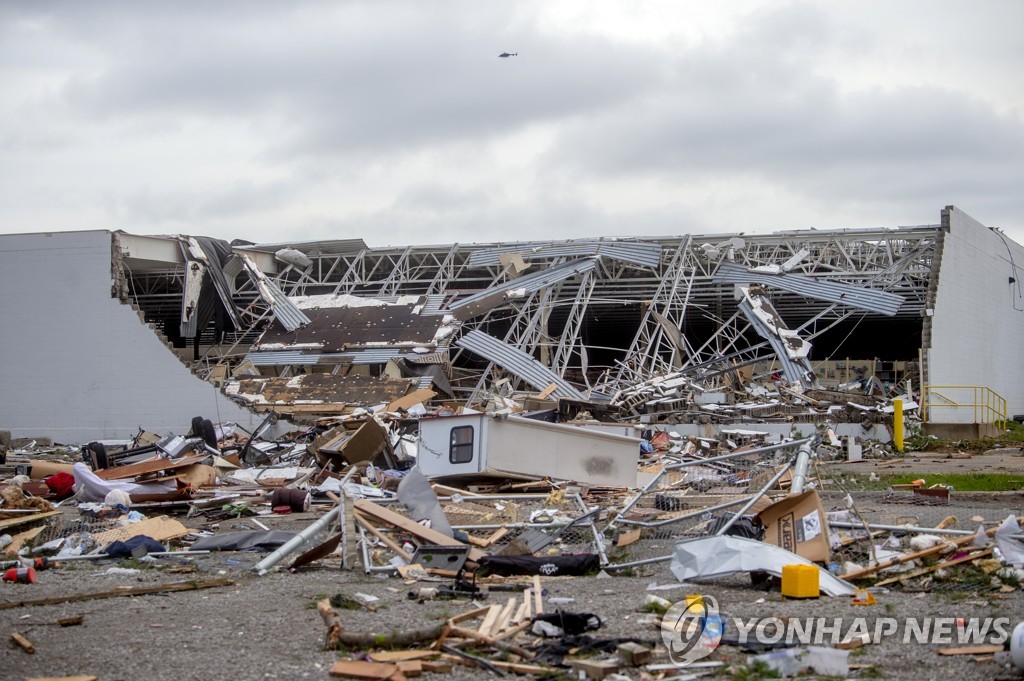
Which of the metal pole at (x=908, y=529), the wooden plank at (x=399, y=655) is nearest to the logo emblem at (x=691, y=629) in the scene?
the wooden plank at (x=399, y=655)

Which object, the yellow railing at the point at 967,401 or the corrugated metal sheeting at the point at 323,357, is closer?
the yellow railing at the point at 967,401

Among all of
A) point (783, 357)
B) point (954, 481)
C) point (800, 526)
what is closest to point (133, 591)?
point (800, 526)

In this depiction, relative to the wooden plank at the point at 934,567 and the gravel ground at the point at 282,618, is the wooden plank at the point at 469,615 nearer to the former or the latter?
the gravel ground at the point at 282,618

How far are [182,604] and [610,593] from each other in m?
3.52

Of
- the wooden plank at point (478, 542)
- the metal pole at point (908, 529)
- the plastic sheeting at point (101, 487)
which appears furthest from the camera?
the plastic sheeting at point (101, 487)

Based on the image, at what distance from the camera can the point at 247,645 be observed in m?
7.30

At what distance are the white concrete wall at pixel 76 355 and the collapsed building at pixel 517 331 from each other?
0.17 ft

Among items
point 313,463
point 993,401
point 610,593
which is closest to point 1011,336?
point 993,401

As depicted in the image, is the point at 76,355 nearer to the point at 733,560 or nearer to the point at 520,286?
the point at 520,286

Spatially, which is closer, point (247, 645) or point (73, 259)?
point (247, 645)

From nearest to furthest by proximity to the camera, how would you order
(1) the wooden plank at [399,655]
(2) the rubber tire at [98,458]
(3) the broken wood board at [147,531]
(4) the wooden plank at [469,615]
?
(1) the wooden plank at [399,655]
(4) the wooden plank at [469,615]
(3) the broken wood board at [147,531]
(2) the rubber tire at [98,458]

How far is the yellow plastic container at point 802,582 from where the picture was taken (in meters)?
8.27

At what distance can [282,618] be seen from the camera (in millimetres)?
8164

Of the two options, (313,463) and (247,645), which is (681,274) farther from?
(247,645)
